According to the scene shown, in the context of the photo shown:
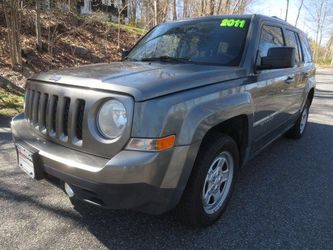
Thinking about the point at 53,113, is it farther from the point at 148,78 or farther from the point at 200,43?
the point at 200,43

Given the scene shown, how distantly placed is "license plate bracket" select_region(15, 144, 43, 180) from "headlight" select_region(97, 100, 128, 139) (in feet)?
1.99

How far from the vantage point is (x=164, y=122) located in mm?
2201

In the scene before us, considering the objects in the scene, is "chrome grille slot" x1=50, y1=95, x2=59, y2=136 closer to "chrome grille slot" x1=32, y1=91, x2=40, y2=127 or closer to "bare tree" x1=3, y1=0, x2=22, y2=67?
"chrome grille slot" x1=32, y1=91, x2=40, y2=127

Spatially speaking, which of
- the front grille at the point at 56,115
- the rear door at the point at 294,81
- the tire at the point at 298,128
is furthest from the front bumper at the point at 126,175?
the tire at the point at 298,128

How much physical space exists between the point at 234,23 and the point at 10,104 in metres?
5.06

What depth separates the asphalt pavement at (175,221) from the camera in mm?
2689

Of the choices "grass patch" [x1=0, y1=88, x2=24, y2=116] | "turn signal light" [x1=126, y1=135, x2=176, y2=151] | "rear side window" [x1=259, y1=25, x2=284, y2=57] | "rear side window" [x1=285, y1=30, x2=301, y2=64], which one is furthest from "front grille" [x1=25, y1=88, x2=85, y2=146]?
"grass patch" [x1=0, y1=88, x2=24, y2=116]

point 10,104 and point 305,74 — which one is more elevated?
point 305,74

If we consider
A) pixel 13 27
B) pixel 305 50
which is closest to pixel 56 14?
pixel 13 27

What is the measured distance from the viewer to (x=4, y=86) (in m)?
7.92

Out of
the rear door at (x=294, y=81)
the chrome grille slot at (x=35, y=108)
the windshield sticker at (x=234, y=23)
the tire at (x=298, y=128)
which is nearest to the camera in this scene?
the chrome grille slot at (x=35, y=108)

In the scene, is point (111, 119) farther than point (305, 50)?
No

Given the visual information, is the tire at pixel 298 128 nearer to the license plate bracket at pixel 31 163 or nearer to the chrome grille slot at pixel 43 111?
the chrome grille slot at pixel 43 111

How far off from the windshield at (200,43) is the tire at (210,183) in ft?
2.86
